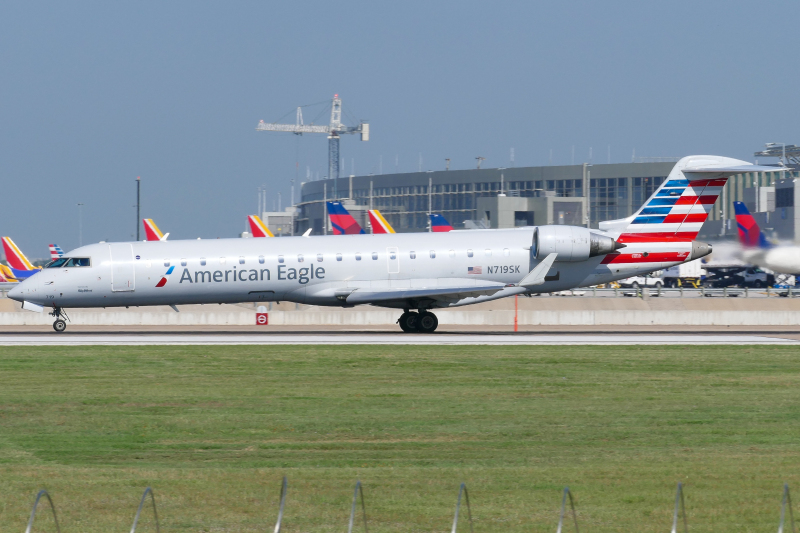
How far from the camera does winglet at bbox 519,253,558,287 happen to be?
106 ft

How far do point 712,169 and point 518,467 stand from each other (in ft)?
84.5

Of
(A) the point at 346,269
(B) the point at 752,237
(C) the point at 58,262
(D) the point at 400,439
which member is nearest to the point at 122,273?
(C) the point at 58,262

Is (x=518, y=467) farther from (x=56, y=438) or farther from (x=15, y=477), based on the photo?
(x=56, y=438)

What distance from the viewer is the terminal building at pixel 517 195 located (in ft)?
384

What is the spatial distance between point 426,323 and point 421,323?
19 centimetres

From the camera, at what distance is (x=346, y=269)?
32.9 m

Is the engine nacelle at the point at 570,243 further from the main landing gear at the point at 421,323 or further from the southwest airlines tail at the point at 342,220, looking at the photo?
the southwest airlines tail at the point at 342,220

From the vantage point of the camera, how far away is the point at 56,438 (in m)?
13.9

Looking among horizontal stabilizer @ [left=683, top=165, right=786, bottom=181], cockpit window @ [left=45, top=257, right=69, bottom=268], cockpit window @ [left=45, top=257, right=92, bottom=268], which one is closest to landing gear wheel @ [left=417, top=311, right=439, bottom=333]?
horizontal stabilizer @ [left=683, top=165, right=786, bottom=181]

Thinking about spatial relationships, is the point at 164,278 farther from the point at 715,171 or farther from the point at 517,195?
the point at 517,195

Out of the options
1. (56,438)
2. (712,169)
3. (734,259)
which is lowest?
(56,438)

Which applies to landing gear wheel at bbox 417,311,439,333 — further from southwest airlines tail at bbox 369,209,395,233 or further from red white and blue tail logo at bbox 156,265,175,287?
southwest airlines tail at bbox 369,209,395,233

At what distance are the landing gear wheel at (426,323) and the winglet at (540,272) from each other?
362 cm

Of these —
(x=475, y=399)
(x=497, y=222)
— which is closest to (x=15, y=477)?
(x=475, y=399)
